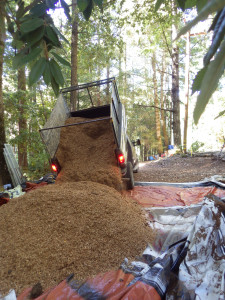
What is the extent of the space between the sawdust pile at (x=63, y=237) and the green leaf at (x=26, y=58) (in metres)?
1.59

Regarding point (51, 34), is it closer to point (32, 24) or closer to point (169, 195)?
point (32, 24)

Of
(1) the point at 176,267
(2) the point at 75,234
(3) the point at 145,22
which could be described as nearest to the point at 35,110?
(3) the point at 145,22

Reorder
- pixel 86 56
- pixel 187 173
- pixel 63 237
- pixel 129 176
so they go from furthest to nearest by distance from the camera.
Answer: pixel 86 56
pixel 187 173
pixel 129 176
pixel 63 237

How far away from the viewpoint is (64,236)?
204 centimetres

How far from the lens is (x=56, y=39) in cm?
129

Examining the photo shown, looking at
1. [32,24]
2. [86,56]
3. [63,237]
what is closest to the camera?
[32,24]

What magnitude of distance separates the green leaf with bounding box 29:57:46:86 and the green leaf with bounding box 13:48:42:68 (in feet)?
0.15

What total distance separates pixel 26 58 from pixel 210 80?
3.89ft

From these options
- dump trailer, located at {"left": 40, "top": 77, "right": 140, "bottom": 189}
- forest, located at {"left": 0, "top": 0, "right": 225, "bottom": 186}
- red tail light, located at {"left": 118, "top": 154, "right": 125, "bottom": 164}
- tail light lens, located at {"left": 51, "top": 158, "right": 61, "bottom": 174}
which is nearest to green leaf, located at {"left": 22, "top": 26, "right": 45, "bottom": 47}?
forest, located at {"left": 0, "top": 0, "right": 225, "bottom": 186}

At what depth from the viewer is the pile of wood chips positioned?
1735 millimetres

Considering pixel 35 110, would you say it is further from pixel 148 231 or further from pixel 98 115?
pixel 148 231

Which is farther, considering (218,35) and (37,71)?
(37,71)

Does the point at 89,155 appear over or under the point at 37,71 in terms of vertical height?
under

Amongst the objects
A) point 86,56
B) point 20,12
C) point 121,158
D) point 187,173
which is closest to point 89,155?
point 121,158
